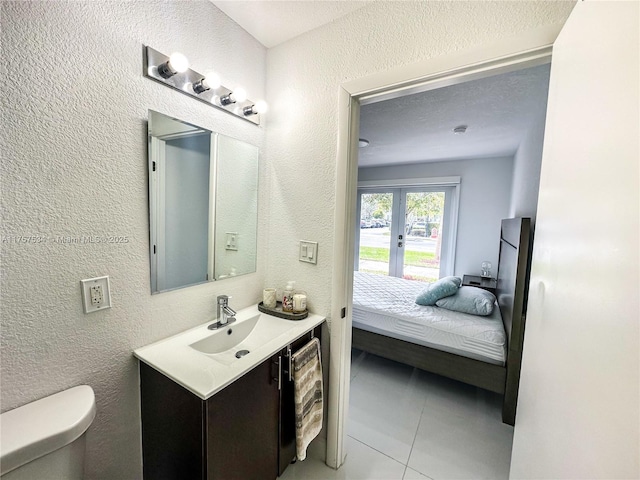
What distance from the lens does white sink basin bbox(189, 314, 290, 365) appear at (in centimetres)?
116

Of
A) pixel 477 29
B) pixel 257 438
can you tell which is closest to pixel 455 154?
pixel 477 29

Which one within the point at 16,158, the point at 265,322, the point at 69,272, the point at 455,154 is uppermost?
the point at 455,154

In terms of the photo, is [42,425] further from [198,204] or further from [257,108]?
[257,108]

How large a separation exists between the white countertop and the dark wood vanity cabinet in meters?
0.04

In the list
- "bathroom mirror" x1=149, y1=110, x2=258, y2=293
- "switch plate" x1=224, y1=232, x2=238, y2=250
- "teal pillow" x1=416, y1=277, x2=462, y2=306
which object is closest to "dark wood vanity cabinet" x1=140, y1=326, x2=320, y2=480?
"bathroom mirror" x1=149, y1=110, x2=258, y2=293

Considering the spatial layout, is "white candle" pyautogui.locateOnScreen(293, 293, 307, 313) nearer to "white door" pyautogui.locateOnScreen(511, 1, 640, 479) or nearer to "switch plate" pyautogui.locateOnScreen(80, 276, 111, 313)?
"switch plate" pyautogui.locateOnScreen(80, 276, 111, 313)

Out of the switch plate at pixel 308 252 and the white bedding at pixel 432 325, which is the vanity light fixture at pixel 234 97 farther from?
the white bedding at pixel 432 325

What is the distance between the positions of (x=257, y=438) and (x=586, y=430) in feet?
3.45

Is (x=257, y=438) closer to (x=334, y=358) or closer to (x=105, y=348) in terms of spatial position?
(x=334, y=358)

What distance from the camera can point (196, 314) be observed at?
1245 millimetres

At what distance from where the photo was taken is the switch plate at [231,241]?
1.38m

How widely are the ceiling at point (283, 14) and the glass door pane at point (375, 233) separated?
132 inches

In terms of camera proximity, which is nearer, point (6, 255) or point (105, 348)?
point (6, 255)

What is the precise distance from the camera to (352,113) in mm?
1244
